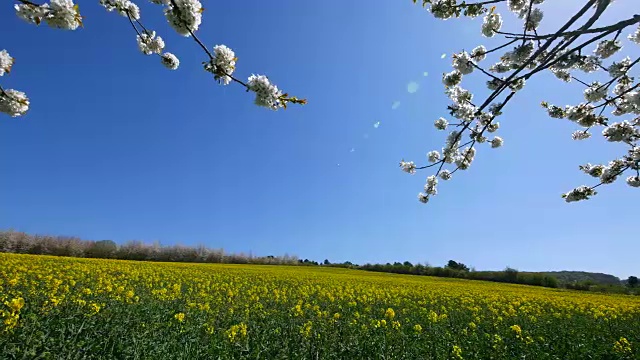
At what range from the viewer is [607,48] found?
185 inches

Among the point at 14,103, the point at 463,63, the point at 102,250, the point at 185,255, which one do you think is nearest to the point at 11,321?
the point at 14,103

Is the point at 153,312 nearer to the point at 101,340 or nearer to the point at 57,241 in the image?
the point at 101,340

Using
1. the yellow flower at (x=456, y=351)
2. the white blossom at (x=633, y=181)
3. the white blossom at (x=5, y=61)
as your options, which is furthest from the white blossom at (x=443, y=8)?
the white blossom at (x=633, y=181)

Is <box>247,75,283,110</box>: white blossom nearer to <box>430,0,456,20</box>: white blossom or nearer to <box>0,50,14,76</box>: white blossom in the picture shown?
<box>0,50,14,76</box>: white blossom

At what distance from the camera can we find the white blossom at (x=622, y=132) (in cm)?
561

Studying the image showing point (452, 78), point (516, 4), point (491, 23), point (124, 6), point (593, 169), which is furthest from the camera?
point (593, 169)

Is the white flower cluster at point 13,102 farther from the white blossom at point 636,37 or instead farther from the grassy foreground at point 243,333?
the white blossom at point 636,37

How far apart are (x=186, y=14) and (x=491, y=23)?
157 inches

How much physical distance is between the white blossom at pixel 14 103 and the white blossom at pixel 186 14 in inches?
57.9

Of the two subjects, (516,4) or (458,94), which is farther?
(458,94)

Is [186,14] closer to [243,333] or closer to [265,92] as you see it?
[265,92]

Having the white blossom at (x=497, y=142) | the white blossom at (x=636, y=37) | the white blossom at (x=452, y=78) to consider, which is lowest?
the white blossom at (x=497, y=142)

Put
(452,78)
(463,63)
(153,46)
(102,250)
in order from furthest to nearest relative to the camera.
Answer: (102,250)
(452,78)
(463,63)
(153,46)

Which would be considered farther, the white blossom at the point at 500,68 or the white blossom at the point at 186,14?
the white blossom at the point at 500,68
